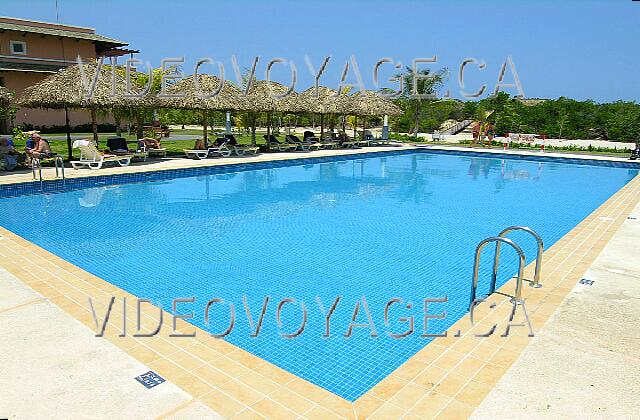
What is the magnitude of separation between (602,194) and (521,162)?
26.4ft

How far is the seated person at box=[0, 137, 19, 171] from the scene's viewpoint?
38.2 feet

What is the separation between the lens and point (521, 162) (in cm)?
2069

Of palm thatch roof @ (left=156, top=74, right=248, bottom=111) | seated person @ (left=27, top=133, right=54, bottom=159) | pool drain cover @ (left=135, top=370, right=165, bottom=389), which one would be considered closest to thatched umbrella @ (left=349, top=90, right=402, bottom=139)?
palm thatch roof @ (left=156, top=74, right=248, bottom=111)

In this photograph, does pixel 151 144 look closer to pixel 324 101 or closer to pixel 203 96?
pixel 203 96

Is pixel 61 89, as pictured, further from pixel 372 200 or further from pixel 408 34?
pixel 408 34

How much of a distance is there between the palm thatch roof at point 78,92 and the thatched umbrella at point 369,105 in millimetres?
11477

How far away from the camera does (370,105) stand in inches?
898

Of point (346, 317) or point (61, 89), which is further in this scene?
point (61, 89)

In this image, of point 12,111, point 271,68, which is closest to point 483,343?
point 12,111

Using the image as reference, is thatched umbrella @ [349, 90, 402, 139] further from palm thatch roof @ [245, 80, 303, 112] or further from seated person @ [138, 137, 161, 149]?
seated person @ [138, 137, 161, 149]

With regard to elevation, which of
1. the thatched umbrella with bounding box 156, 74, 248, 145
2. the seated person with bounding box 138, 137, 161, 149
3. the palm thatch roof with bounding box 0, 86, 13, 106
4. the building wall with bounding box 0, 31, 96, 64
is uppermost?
the building wall with bounding box 0, 31, 96, 64

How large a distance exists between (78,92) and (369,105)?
45.5 ft

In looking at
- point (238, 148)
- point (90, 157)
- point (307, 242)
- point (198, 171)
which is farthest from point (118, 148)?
point (307, 242)

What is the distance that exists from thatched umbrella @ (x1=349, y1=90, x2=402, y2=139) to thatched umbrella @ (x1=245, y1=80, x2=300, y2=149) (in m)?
3.92
